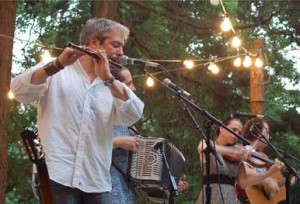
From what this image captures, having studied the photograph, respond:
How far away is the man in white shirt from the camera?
3008 mm

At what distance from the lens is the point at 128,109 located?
3273 millimetres

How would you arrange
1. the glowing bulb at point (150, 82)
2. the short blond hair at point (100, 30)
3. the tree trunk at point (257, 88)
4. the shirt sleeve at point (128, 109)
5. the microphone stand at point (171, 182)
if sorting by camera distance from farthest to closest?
1. the glowing bulb at point (150, 82)
2. the tree trunk at point (257, 88)
3. the microphone stand at point (171, 182)
4. the short blond hair at point (100, 30)
5. the shirt sleeve at point (128, 109)

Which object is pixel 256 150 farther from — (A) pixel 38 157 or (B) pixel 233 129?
(A) pixel 38 157

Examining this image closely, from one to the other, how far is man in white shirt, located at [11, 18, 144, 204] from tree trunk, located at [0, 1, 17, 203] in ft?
11.0

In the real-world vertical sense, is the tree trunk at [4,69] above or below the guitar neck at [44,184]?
above

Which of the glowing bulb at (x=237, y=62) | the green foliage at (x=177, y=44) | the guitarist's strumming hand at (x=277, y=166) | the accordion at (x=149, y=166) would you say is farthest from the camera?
the green foliage at (x=177, y=44)

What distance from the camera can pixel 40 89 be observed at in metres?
3.07

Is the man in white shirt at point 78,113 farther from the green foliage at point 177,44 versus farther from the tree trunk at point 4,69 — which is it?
the green foliage at point 177,44

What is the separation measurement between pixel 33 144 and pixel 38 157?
0.25 ft

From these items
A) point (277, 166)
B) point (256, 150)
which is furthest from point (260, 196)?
point (277, 166)

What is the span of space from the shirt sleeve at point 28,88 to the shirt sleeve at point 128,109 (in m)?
0.42

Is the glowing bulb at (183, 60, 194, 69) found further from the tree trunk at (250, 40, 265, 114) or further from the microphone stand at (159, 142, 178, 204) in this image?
the microphone stand at (159, 142, 178, 204)

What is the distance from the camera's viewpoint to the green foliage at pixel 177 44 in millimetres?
10438

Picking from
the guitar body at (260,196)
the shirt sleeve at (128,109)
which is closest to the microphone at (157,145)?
the shirt sleeve at (128,109)
